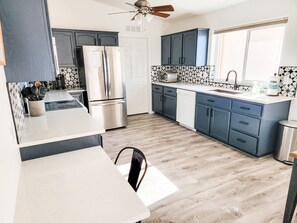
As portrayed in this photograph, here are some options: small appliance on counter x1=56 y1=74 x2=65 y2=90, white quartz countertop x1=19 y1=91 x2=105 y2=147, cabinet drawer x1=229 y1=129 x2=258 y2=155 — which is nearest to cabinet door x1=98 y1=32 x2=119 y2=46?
small appliance on counter x1=56 y1=74 x2=65 y2=90

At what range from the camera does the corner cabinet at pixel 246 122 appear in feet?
9.41

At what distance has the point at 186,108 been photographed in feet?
14.0

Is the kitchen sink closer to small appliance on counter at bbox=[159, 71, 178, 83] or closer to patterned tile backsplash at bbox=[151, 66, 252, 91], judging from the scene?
small appliance on counter at bbox=[159, 71, 178, 83]

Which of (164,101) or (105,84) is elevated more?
(105,84)

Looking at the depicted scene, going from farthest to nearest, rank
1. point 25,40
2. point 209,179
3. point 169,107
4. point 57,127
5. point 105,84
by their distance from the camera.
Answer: point 169,107 → point 105,84 → point 209,179 → point 57,127 → point 25,40

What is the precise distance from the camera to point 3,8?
1.23 m

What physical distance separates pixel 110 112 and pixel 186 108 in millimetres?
1651

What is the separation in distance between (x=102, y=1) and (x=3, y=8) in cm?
371

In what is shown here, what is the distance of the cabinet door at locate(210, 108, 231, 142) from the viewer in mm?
3366

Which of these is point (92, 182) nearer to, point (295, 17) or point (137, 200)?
point (137, 200)

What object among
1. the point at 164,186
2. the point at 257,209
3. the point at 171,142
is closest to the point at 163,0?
the point at 171,142

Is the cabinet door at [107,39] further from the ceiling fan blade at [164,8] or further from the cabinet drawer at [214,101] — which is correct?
the cabinet drawer at [214,101]

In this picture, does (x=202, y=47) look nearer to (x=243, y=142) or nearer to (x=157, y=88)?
(x=157, y=88)

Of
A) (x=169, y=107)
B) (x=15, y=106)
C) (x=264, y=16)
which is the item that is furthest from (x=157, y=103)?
(x=15, y=106)
